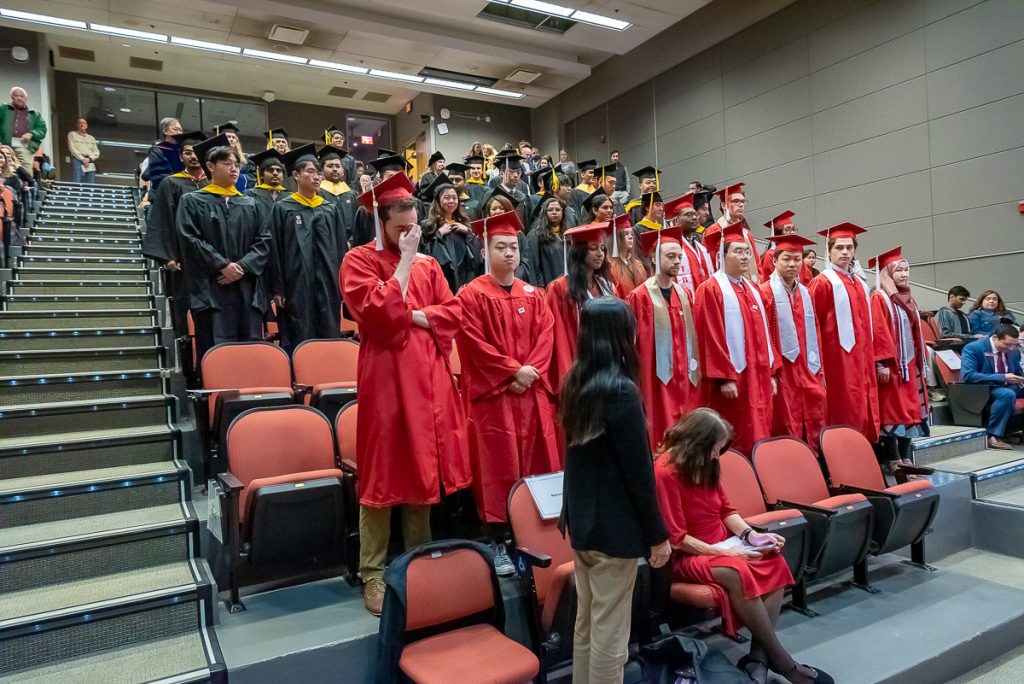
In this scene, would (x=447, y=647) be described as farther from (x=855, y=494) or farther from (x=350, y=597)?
(x=855, y=494)

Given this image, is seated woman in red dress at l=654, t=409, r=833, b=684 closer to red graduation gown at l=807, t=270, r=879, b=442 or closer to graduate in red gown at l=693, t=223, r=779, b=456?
graduate in red gown at l=693, t=223, r=779, b=456

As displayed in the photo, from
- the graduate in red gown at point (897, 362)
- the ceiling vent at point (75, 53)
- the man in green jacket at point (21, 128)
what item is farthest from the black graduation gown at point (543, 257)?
the ceiling vent at point (75, 53)

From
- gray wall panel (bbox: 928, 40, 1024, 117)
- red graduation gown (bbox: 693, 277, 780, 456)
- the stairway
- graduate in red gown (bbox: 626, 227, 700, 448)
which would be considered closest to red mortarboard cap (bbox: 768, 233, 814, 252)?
red graduation gown (bbox: 693, 277, 780, 456)

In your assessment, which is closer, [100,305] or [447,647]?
[447,647]

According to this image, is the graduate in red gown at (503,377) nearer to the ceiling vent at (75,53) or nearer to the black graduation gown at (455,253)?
the black graduation gown at (455,253)

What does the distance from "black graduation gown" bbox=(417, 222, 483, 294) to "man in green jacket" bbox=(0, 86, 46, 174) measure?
6.89m

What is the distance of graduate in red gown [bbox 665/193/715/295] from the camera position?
469 centimetres

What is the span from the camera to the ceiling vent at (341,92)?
14.3 meters

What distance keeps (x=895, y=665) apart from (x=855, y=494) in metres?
0.95

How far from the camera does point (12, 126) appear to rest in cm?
895

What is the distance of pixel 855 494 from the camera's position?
11.6 feet

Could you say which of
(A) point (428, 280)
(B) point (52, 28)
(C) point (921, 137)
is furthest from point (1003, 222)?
(B) point (52, 28)

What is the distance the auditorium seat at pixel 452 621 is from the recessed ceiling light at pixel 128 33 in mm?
11502

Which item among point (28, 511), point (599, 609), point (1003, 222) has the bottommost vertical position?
point (599, 609)
